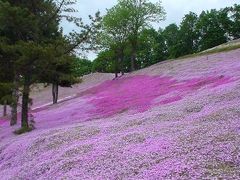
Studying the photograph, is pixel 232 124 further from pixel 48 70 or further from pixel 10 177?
pixel 48 70

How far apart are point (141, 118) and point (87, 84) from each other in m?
76.4

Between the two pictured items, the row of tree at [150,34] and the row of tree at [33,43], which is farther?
the row of tree at [150,34]

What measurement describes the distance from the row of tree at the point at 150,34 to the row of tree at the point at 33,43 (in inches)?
1938

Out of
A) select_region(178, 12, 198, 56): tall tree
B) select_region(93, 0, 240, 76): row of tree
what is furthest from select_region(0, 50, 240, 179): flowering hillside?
select_region(178, 12, 198, 56): tall tree

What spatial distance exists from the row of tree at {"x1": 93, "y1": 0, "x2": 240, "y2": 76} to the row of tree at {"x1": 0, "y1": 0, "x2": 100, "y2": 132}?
49.2 metres

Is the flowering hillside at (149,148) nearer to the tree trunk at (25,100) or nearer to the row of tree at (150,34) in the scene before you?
the tree trunk at (25,100)

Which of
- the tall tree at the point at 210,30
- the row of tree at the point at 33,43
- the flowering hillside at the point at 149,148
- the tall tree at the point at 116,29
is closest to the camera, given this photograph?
the flowering hillside at the point at 149,148

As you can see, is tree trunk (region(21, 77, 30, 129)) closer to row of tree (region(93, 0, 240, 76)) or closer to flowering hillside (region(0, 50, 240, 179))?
flowering hillside (region(0, 50, 240, 179))

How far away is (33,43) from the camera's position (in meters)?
26.9

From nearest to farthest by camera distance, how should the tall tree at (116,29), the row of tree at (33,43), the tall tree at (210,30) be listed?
1. the row of tree at (33,43)
2. the tall tree at (116,29)
3. the tall tree at (210,30)

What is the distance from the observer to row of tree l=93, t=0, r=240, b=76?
9039cm

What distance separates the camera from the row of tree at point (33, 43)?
2684cm

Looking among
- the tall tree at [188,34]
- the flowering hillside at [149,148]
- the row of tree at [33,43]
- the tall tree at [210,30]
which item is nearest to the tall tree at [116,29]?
the tall tree at [210,30]

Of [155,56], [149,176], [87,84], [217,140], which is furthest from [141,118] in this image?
[155,56]
